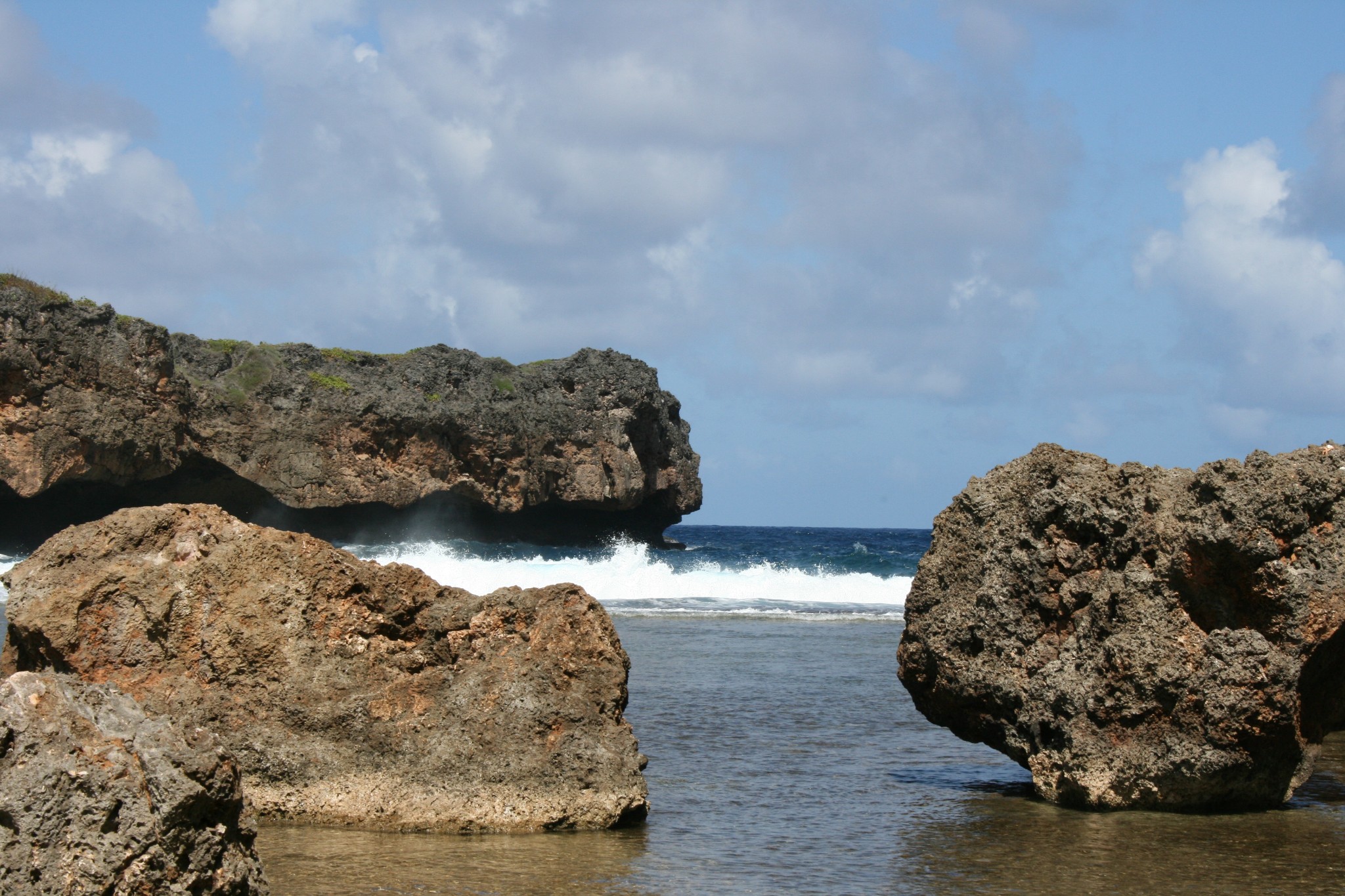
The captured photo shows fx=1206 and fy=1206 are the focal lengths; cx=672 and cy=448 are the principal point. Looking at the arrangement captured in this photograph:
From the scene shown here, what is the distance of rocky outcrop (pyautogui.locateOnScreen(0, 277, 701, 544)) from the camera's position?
32.8 meters

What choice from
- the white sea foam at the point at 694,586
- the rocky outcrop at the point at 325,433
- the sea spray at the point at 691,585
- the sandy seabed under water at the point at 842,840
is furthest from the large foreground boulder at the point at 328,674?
the rocky outcrop at the point at 325,433

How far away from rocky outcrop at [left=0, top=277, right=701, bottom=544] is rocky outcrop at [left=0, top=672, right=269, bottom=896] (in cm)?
3148

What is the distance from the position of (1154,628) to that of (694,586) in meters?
26.3

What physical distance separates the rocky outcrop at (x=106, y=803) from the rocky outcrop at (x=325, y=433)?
31.5 meters

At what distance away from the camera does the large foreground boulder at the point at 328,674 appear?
7.00m

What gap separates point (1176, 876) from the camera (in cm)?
609

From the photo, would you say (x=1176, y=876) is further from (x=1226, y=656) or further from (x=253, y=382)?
(x=253, y=382)

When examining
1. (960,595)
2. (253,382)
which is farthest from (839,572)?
(960,595)

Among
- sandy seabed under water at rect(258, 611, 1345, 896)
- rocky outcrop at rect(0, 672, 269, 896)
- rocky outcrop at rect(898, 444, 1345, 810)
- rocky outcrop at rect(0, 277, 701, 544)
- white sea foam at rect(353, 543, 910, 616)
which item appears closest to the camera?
rocky outcrop at rect(0, 672, 269, 896)

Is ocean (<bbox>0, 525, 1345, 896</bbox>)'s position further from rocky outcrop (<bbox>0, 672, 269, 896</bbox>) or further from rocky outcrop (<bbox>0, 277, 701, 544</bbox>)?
rocky outcrop (<bbox>0, 277, 701, 544</bbox>)

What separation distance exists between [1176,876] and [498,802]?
3650 millimetres

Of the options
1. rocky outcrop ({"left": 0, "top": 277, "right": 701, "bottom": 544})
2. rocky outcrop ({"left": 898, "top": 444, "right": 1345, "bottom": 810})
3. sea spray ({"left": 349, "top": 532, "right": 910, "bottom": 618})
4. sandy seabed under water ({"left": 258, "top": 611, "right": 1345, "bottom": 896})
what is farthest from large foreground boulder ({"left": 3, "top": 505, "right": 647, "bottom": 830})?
rocky outcrop ({"left": 0, "top": 277, "right": 701, "bottom": 544})

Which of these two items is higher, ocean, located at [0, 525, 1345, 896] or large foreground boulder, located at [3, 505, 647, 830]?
large foreground boulder, located at [3, 505, 647, 830]

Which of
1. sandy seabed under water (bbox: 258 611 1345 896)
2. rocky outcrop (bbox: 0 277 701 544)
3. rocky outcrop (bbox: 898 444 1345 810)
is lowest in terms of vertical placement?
sandy seabed under water (bbox: 258 611 1345 896)
